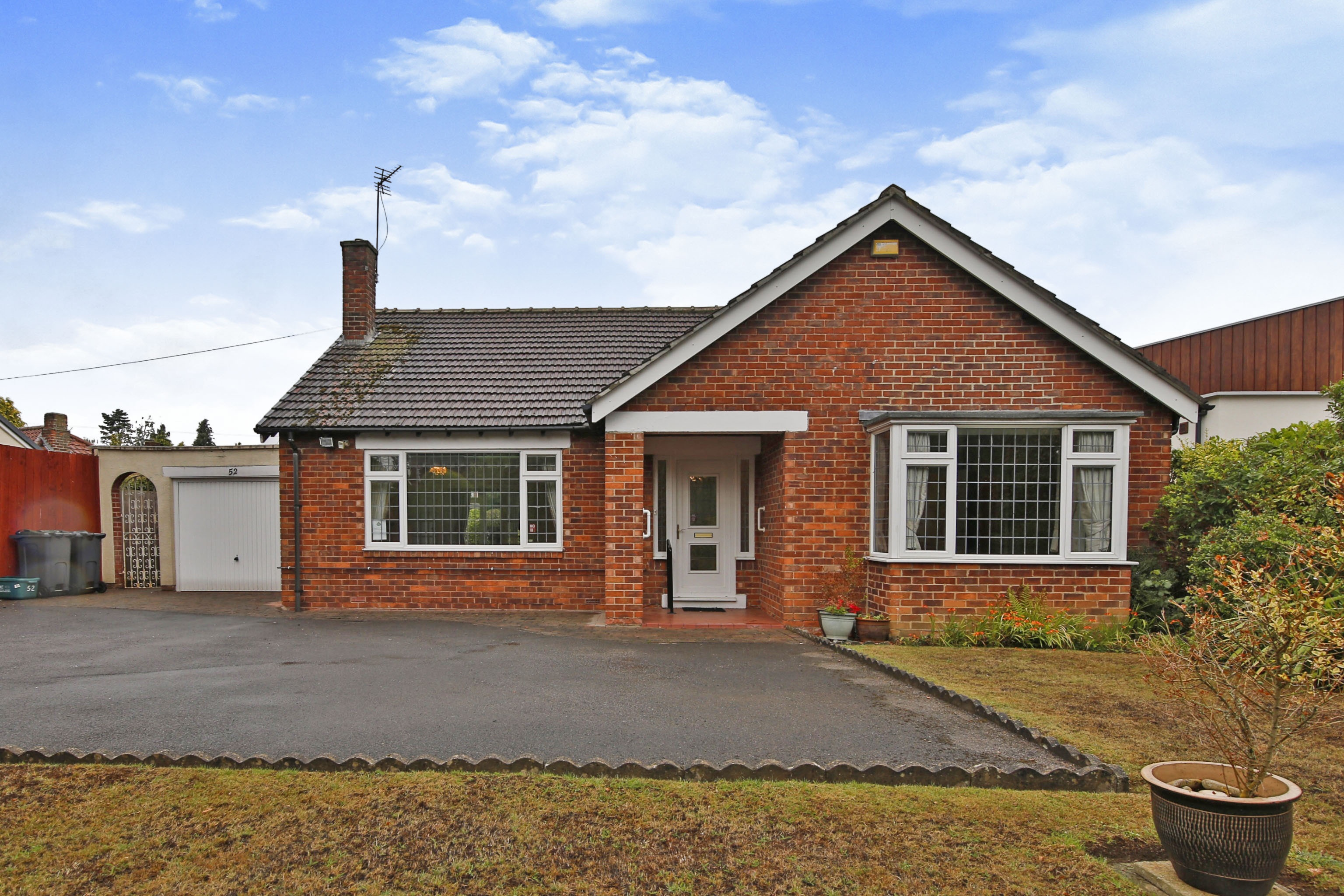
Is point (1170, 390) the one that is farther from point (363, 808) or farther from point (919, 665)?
point (363, 808)

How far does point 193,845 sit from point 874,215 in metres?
9.92

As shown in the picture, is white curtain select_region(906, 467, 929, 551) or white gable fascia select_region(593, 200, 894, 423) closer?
white curtain select_region(906, 467, 929, 551)

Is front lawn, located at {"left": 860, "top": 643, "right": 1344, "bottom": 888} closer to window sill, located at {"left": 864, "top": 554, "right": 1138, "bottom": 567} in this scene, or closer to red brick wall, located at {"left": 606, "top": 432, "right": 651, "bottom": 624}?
window sill, located at {"left": 864, "top": 554, "right": 1138, "bottom": 567}

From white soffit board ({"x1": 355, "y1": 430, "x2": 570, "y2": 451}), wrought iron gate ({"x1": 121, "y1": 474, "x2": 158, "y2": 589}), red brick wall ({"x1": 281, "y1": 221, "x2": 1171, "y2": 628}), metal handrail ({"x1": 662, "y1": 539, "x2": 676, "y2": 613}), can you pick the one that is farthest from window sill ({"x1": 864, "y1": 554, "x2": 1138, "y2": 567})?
wrought iron gate ({"x1": 121, "y1": 474, "x2": 158, "y2": 589})

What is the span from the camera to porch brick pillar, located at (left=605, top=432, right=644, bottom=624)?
36.7 ft

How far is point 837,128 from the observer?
12297mm

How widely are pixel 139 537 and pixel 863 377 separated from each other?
14935 millimetres

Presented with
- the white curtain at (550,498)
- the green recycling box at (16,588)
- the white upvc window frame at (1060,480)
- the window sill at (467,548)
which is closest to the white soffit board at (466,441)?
the white curtain at (550,498)

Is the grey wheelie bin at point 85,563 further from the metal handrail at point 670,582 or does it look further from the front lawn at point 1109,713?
the front lawn at point 1109,713

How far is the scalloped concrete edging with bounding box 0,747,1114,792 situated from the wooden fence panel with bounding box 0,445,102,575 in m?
14.4

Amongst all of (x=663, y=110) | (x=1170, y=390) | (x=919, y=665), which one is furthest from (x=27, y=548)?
(x=1170, y=390)

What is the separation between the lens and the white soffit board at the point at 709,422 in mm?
11094

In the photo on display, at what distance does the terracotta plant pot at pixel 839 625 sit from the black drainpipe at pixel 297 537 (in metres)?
8.27

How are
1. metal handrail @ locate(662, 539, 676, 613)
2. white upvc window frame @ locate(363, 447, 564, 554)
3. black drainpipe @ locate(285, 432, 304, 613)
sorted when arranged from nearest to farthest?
1. metal handrail @ locate(662, 539, 676, 613)
2. white upvc window frame @ locate(363, 447, 564, 554)
3. black drainpipe @ locate(285, 432, 304, 613)
